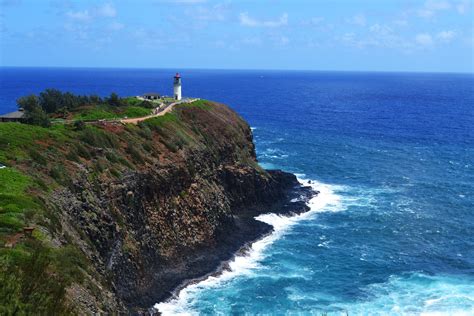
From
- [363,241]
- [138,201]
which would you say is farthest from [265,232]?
[138,201]

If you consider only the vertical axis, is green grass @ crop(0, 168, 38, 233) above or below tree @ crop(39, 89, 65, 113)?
below

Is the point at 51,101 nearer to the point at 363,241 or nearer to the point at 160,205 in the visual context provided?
the point at 160,205

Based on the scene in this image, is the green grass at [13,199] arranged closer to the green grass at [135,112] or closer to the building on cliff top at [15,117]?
the building on cliff top at [15,117]

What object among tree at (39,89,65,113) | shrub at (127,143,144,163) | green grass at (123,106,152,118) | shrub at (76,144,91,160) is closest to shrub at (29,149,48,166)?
shrub at (76,144,91,160)

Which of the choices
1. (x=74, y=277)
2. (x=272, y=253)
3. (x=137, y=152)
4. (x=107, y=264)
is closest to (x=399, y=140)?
(x=272, y=253)

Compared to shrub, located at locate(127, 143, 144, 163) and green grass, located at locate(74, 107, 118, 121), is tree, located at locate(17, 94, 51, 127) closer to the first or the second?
green grass, located at locate(74, 107, 118, 121)

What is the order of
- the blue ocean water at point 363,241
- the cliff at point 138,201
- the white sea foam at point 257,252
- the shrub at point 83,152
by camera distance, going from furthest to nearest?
the shrub at point 83,152
the blue ocean water at point 363,241
the white sea foam at point 257,252
the cliff at point 138,201

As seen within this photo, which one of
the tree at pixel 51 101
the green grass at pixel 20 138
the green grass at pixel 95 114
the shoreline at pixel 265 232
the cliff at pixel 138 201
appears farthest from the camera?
the tree at pixel 51 101

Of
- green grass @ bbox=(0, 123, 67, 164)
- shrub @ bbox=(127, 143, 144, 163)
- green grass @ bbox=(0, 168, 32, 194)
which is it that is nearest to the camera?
green grass @ bbox=(0, 168, 32, 194)

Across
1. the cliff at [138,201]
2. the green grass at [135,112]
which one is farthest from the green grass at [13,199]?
the green grass at [135,112]
